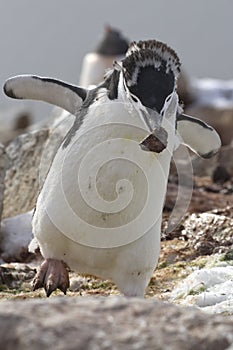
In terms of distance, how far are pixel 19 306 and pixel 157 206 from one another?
6.68ft

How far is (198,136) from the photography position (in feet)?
19.1

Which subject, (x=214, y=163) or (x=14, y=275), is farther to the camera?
(x=214, y=163)

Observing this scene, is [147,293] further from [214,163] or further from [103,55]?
[103,55]

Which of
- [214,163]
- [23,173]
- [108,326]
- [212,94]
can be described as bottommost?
[212,94]

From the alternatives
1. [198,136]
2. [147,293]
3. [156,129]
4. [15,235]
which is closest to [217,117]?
[15,235]

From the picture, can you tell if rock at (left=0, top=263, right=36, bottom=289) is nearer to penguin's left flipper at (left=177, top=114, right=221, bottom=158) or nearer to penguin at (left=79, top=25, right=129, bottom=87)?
penguin's left flipper at (left=177, top=114, right=221, bottom=158)

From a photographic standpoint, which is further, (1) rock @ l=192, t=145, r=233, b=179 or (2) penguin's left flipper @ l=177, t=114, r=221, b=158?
(1) rock @ l=192, t=145, r=233, b=179

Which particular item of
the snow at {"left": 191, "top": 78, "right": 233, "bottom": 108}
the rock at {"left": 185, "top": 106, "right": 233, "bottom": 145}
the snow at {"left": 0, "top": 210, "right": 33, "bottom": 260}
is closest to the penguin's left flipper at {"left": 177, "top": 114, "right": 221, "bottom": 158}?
the snow at {"left": 0, "top": 210, "right": 33, "bottom": 260}

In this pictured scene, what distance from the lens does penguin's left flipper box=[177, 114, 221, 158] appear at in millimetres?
5602

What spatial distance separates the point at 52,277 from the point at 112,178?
56cm

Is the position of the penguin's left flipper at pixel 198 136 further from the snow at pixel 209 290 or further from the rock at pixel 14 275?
the rock at pixel 14 275

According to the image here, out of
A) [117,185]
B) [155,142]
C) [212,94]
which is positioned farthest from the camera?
[212,94]

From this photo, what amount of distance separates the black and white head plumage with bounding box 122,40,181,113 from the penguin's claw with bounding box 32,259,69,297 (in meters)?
0.91

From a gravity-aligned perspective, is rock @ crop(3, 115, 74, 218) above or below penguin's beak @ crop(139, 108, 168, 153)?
below
